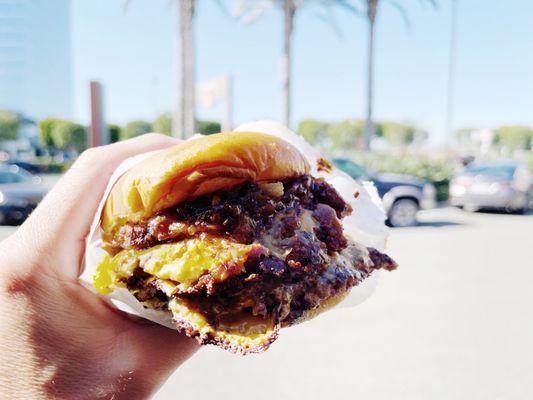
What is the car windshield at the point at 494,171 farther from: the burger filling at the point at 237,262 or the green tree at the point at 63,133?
the green tree at the point at 63,133

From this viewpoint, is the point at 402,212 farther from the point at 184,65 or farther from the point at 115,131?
the point at 115,131

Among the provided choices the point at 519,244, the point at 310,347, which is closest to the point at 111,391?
the point at 310,347

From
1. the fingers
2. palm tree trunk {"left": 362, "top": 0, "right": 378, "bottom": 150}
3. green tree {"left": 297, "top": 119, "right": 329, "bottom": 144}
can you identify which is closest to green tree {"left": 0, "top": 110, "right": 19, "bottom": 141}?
green tree {"left": 297, "top": 119, "right": 329, "bottom": 144}

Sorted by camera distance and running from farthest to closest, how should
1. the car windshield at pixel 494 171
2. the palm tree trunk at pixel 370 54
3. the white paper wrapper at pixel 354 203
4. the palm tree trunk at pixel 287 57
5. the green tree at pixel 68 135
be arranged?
the green tree at pixel 68 135
the palm tree trunk at pixel 370 54
the palm tree trunk at pixel 287 57
the car windshield at pixel 494 171
the white paper wrapper at pixel 354 203

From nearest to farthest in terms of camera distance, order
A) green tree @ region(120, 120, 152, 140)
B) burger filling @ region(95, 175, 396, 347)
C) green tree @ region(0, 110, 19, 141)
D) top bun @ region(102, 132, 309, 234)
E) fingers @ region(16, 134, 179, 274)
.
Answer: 1. burger filling @ region(95, 175, 396, 347)
2. top bun @ region(102, 132, 309, 234)
3. fingers @ region(16, 134, 179, 274)
4. green tree @ region(120, 120, 152, 140)
5. green tree @ region(0, 110, 19, 141)

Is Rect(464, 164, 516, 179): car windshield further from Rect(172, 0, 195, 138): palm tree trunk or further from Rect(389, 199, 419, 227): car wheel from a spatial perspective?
Rect(172, 0, 195, 138): palm tree trunk

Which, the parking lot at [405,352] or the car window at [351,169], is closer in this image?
the parking lot at [405,352]

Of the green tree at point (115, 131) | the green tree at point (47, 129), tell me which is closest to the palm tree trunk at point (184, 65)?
the green tree at point (115, 131)
